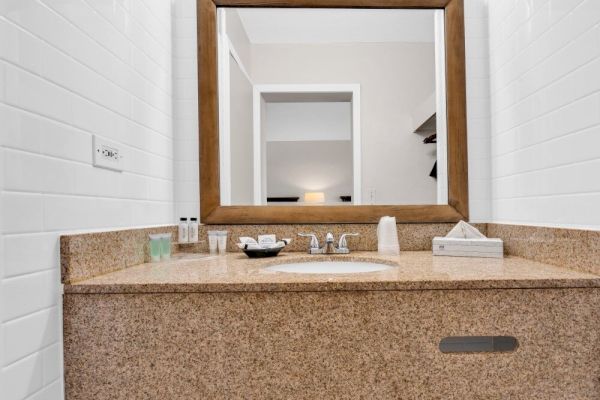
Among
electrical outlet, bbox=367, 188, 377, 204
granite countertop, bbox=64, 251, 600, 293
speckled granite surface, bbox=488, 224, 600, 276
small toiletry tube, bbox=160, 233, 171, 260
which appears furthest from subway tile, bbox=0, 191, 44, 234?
speckled granite surface, bbox=488, 224, 600, 276

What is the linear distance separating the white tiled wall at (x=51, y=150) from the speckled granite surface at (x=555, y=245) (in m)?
1.22

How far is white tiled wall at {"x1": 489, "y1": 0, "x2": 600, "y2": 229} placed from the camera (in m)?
0.93

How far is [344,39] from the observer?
149 cm

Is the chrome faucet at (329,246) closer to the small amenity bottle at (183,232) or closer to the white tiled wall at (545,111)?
the small amenity bottle at (183,232)

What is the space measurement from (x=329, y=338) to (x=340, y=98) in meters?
0.96

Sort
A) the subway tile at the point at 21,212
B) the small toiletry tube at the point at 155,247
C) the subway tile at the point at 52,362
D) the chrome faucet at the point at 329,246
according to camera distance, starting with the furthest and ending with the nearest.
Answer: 1. the chrome faucet at the point at 329,246
2. the small toiletry tube at the point at 155,247
3. the subway tile at the point at 52,362
4. the subway tile at the point at 21,212

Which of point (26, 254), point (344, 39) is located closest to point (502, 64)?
point (344, 39)

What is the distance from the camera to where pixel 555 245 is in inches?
41.0

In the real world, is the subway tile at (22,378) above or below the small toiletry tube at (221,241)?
below

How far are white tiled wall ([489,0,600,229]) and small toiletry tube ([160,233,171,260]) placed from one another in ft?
3.84

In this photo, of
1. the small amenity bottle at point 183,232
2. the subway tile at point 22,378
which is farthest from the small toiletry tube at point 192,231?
the subway tile at point 22,378

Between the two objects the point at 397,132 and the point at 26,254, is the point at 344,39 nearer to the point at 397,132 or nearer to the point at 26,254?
the point at 397,132

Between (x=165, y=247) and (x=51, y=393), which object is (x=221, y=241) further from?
(x=51, y=393)

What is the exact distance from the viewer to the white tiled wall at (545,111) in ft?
3.06
